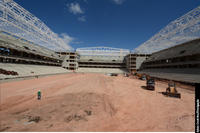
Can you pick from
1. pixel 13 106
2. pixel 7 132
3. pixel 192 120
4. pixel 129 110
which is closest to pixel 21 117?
pixel 7 132

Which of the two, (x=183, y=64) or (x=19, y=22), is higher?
(x=19, y=22)

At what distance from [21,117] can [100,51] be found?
208 feet

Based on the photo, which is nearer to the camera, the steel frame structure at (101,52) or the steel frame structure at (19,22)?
the steel frame structure at (19,22)

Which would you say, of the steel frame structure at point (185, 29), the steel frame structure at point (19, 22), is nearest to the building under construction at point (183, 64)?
the steel frame structure at point (185, 29)

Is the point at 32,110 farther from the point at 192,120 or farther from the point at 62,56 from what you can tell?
the point at 62,56

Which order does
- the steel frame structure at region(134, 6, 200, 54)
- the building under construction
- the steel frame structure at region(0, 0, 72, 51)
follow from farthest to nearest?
1. the steel frame structure at region(134, 6, 200, 54)
2. the steel frame structure at region(0, 0, 72, 51)
3. the building under construction

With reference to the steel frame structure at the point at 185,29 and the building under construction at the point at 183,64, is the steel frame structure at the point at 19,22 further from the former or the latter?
the steel frame structure at the point at 185,29

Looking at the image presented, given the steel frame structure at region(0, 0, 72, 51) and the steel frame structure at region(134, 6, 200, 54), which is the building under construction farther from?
the steel frame structure at region(0, 0, 72, 51)

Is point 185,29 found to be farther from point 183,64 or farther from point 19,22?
point 19,22

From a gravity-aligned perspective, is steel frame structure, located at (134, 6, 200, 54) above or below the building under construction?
above

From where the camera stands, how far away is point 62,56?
199 ft

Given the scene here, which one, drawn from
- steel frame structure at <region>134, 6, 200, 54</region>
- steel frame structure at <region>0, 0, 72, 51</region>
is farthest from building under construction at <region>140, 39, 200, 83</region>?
steel frame structure at <region>0, 0, 72, 51</region>

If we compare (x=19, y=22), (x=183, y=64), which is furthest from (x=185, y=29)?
(x=19, y=22)

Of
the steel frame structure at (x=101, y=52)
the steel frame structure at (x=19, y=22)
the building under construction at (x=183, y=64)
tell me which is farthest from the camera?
the steel frame structure at (x=101, y=52)
